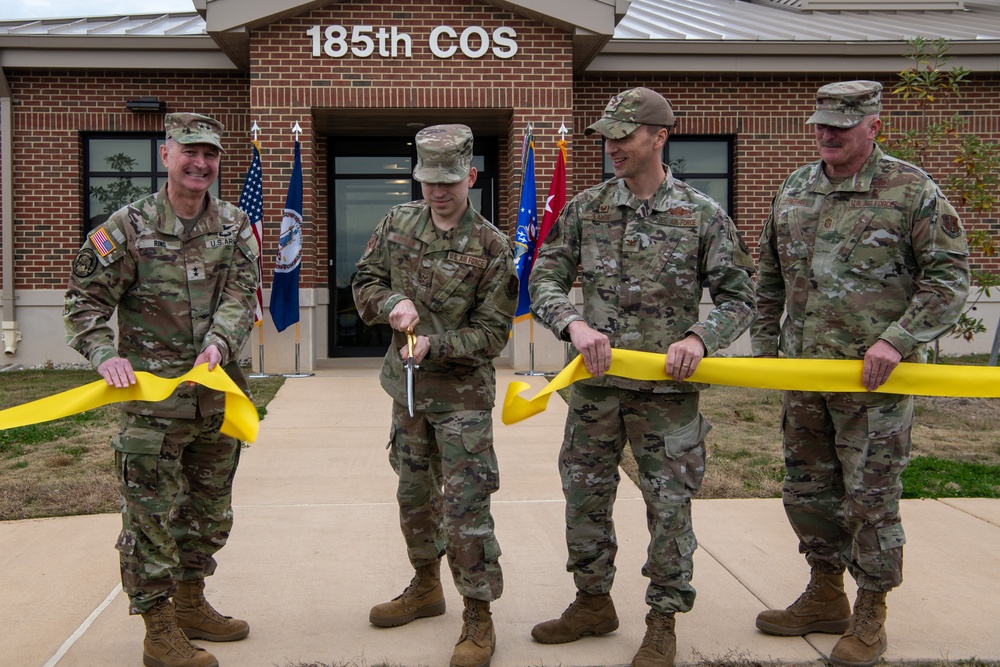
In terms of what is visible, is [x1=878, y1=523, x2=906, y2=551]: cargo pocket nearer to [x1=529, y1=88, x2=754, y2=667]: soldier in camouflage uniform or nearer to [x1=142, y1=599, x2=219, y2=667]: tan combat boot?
[x1=529, y1=88, x2=754, y2=667]: soldier in camouflage uniform

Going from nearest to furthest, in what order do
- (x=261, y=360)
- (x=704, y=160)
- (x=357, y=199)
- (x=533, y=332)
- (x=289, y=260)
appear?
(x=289, y=260)
(x=261, y=360)
(x=533, y=332)
(x=704, y=160)
(x=357, y=199)

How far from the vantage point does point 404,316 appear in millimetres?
3578

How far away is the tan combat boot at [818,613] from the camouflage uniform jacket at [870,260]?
943 millimetres

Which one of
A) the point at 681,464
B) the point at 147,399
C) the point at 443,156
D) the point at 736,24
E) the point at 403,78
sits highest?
the point at 736,24

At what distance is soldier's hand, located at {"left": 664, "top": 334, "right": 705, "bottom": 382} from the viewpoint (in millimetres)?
3426

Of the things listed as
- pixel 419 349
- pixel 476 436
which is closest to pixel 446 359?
pixel 419 349

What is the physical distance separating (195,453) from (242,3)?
7809 millimetres

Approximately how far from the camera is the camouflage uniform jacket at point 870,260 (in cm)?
353

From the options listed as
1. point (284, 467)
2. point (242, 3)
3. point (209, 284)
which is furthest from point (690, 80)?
point (209, 284)

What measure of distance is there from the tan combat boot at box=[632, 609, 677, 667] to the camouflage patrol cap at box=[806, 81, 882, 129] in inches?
76.1

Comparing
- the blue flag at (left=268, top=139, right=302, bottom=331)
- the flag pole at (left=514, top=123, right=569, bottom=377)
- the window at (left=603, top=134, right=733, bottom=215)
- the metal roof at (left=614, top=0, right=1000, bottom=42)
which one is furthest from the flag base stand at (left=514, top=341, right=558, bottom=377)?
the metal roof at (left=614, top=0, right=1000, bottom=42)

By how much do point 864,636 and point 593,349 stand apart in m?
1.48

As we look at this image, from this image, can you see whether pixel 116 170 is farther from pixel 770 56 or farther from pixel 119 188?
pixel 770 56

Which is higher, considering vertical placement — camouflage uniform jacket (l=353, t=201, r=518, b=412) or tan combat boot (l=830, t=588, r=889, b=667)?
camouflage uniform jacket (l=353, t=201, r=518, b=412)
